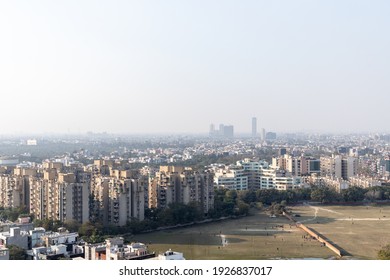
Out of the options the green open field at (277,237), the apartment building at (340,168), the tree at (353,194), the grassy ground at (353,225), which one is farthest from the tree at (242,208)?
the apartment building at (340,168)

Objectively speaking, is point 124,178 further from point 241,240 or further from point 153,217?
point 241,240

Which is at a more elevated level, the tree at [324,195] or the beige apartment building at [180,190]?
the beige apartment building at [180,190]

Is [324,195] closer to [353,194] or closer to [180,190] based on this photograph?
[353,194]

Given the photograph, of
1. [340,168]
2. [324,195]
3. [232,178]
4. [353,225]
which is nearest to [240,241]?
[353,225]

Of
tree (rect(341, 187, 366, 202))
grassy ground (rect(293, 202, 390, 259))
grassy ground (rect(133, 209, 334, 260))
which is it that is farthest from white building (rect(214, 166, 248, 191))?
grassy ground (rect(133, 209, 334, 260))

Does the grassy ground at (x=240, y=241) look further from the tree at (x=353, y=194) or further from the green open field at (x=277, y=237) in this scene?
the tree at (x=353, y=194)
